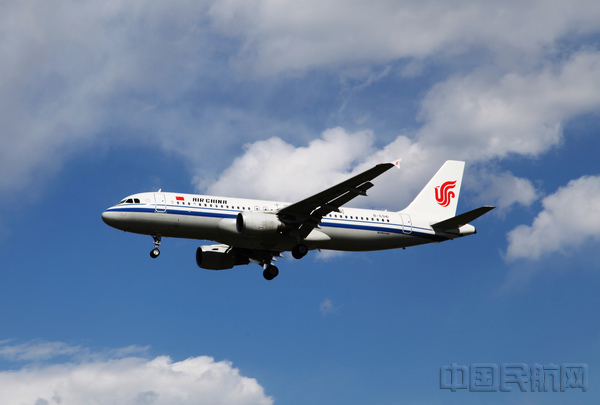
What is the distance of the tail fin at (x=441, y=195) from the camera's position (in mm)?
44938

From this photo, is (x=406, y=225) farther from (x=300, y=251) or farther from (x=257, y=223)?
(x=257, y=223)

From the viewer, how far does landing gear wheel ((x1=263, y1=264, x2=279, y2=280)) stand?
44.1 m

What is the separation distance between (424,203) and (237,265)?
42.2 ft

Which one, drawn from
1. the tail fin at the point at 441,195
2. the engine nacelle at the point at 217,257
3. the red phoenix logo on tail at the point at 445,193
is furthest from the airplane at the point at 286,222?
the red phoenix logo on tail at the point at 445,193

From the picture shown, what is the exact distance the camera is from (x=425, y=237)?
43.0 meters

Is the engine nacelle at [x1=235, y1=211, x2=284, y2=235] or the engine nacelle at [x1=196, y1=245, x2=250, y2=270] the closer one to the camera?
the engine nacelle at [x1=235, y1=211, x2=284, y2=235]

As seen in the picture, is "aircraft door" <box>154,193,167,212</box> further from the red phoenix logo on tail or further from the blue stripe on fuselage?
the red phoenix logo on tail

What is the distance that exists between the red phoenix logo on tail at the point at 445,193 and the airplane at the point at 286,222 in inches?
90.1

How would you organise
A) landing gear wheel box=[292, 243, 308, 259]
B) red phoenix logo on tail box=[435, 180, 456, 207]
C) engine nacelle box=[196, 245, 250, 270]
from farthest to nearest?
red phoenix logo on tail box=[435, 180, 456, 207] < engine nacelle box=[196, 245, 250, 270] < landing gear wheel box=[292, 243, 308, 259]

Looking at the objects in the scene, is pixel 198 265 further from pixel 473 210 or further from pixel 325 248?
pixel 473 210

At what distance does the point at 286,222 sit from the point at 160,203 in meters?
6.98

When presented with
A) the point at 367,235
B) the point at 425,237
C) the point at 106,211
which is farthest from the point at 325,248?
the point at 106,211

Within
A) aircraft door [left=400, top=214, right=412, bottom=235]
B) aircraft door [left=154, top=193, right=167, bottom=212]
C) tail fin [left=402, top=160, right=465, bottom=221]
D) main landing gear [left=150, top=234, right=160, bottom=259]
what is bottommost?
main landing gear [left=150, top=234, right=160, bottom=259]

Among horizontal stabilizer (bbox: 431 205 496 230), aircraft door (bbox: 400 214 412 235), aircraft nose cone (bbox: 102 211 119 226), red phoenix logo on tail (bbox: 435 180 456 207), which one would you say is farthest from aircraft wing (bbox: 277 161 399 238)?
red phoenix logo on tail (bbox: 435 180 456 207)
